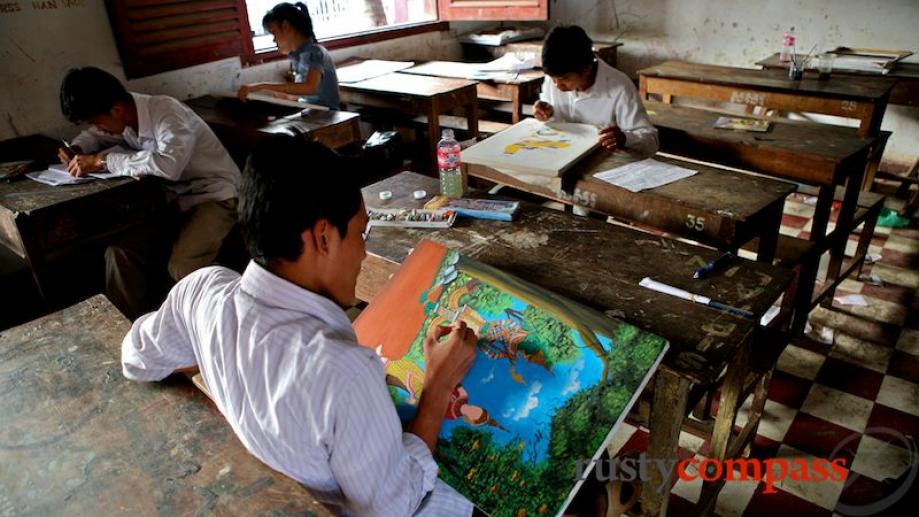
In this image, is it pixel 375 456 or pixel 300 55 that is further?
pixel 300 55

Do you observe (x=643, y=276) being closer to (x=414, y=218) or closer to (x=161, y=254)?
(x=414, y=218)

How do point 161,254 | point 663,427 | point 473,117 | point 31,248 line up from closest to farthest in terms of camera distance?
point 663,427 → point 31,248 → point 161,254 → point 473,117

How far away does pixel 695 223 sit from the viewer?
1786mm

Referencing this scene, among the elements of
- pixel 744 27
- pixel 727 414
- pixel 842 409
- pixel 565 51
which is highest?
pixel 565 51

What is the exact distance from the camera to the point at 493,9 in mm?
4383

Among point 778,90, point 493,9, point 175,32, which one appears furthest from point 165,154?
point 778,90

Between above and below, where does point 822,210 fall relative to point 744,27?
below

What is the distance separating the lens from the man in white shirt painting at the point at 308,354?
0.77m

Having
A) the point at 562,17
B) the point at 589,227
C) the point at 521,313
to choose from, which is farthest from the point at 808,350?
the point at 562,17

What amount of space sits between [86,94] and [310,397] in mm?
1978

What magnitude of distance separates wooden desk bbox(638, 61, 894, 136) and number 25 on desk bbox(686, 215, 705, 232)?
1.58 metres

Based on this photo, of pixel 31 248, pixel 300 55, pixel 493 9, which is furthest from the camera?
pixel 493 9

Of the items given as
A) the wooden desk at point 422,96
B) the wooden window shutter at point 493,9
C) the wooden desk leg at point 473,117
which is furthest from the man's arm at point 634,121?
the wooden window shutter at point 493,9

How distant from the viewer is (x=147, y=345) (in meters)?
1.04
